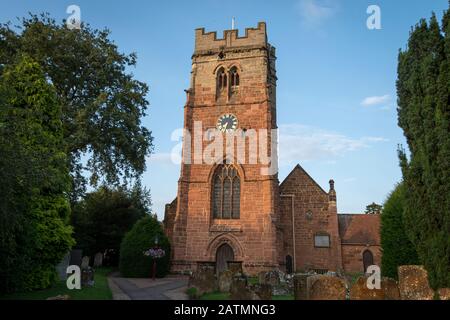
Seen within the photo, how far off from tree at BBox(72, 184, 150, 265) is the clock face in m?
11.9

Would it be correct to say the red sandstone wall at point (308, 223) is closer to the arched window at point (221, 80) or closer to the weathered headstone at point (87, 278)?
the arched window at point (221, 80)

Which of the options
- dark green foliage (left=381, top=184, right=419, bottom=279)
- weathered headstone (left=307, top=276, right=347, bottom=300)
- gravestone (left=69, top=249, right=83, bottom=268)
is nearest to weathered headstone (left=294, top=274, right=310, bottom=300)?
weathered headstone (left=307, top=276, right=347, bottom=300)

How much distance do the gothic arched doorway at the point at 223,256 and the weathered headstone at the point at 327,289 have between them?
15.7 m

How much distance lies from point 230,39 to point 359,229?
1792 centimetres

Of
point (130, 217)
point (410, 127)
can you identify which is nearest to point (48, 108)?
point (410, 127)

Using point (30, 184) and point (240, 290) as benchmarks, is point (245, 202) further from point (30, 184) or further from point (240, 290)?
point (30, 184)

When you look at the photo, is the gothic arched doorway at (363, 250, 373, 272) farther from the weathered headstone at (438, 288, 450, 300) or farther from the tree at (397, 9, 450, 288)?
the weathered headstone at (438, 288, 450, 300)

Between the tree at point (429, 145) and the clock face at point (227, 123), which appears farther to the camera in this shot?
the clock face at point (227, 123)

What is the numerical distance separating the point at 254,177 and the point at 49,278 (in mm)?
14831

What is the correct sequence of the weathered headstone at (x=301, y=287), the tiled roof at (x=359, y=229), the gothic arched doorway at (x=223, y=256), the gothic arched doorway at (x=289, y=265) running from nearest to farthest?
1. the weathered headstone at (x=301, y=287)
2. the gothic arched doorway at (x=223, y=256)
3. the gothic arched doorway at (x=289, y=265)
4. the tiled roof at (x=359, y=229)

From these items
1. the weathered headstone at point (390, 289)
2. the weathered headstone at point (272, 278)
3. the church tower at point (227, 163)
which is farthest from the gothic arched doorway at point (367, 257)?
the weathered headstone at point (390, 289)

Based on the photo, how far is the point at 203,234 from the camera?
24.9 m

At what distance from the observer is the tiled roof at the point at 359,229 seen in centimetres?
2789

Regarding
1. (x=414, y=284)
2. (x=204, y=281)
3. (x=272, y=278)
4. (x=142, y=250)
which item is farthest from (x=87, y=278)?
(x=414, y=284)
